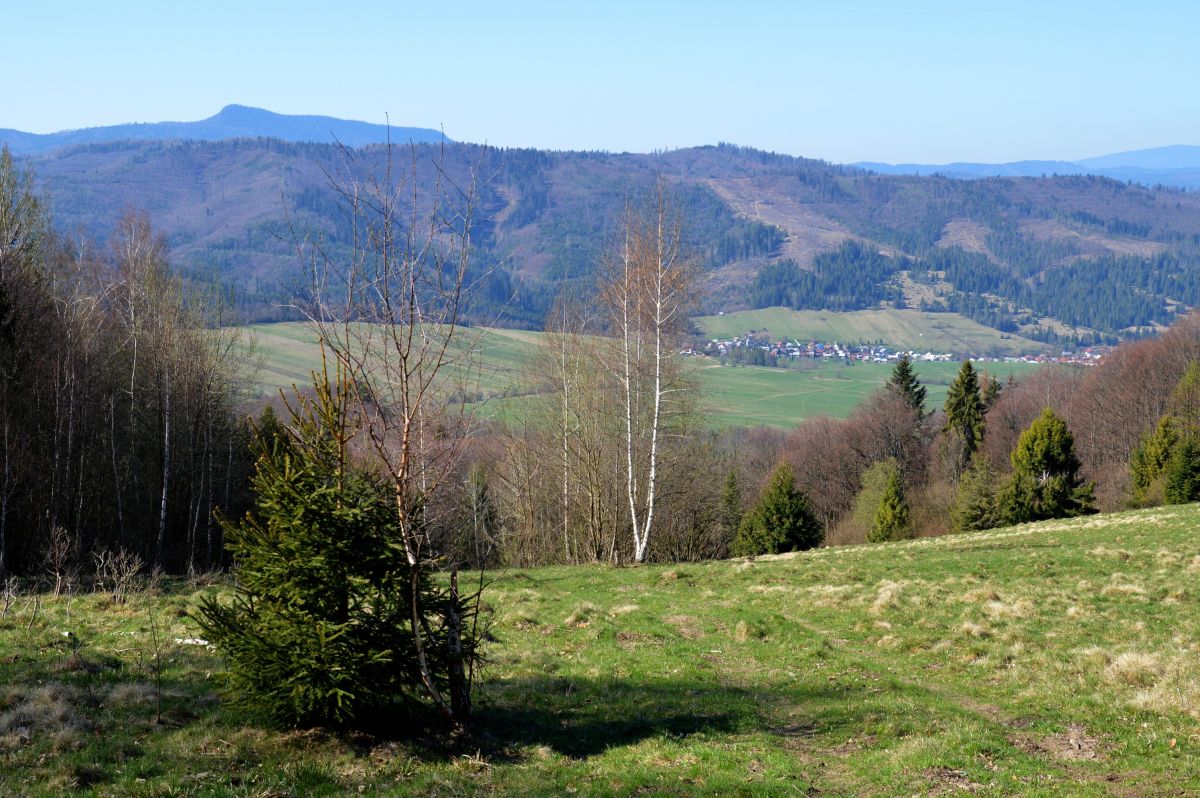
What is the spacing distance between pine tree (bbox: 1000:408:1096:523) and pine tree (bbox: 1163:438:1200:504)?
14.0 ft

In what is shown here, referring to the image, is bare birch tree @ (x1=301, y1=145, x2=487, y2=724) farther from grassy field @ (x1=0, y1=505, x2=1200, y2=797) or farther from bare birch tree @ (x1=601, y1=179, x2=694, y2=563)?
bare birch tree @ (x1=601, y1=179, x2=694, y2=563)

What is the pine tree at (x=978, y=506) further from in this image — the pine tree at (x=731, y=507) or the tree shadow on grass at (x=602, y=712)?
the tree shadow on grass at (x=602, y=712)

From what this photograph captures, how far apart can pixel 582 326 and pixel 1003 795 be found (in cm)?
3064

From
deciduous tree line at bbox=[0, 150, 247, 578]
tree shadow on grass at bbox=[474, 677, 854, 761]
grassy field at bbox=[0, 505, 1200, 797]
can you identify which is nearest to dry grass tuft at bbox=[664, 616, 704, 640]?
grassy field at bbox=[0, 505, 1200, 797]

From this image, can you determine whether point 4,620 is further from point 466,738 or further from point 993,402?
point 993,402

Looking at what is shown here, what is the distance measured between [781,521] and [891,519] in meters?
10.8

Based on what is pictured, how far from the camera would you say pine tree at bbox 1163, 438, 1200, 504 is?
4431 cm

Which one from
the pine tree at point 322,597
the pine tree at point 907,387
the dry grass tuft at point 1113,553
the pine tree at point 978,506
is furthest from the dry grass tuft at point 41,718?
the pine tree at point 907,387

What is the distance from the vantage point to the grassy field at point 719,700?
956 centimetres

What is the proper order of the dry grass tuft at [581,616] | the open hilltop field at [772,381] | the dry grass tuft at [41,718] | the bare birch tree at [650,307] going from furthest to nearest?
the open hilltop field at [772,381] → the bare birch tree at [650,307] → the dry grass tuft at [581,616] → the dry grass tuft at [41,718]

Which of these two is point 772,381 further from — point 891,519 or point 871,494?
point 891,519

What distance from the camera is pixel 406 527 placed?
991 centimetres

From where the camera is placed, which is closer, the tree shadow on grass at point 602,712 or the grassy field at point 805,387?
the tree shadow on grass at point 602,712

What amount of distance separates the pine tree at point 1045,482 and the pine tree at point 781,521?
11740 mm
